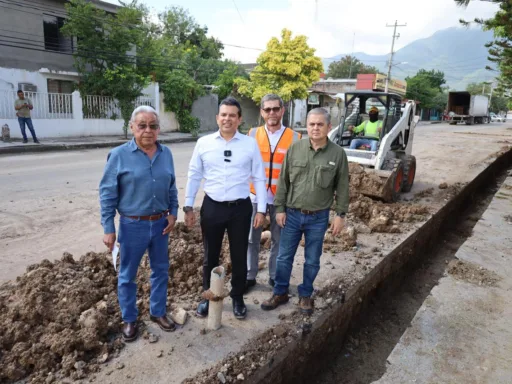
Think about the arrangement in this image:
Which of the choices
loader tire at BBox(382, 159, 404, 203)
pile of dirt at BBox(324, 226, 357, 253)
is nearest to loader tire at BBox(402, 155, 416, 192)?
loader tire at BBox(382, 159, 404, 203)

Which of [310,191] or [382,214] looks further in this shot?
[382,214]

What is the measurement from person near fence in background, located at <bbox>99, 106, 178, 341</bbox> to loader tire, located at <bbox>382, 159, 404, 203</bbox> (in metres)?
5.46

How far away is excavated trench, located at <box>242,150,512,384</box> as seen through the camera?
3.15 metres

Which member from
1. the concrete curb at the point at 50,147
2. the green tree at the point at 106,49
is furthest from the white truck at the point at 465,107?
the concrete curb at the point at 50,147

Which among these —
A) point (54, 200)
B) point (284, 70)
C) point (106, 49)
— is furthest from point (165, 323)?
point (284, 70)

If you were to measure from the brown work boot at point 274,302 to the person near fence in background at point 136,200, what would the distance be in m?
1.06

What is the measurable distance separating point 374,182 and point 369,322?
3295mm

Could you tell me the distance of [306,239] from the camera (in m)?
3.32

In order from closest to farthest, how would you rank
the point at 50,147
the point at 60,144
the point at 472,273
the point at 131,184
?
the point at 131,184, the point at 472,273, the point at 50,147, the point at 60,144

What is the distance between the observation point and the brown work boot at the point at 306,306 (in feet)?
11.1

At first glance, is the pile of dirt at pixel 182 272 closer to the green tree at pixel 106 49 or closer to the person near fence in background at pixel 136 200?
the person near fence in background at pixel 136 200

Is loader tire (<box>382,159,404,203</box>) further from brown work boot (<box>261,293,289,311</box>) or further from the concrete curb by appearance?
the concrete curb

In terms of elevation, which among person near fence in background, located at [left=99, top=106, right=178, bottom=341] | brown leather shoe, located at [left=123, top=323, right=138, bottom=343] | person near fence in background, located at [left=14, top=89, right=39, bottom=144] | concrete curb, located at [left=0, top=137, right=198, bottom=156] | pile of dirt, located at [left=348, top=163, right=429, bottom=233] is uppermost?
person near fence in background, located at [left=14, top=89, right=39, bottom=144]

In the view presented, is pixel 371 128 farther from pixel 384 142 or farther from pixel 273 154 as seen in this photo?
pixel 273 154
